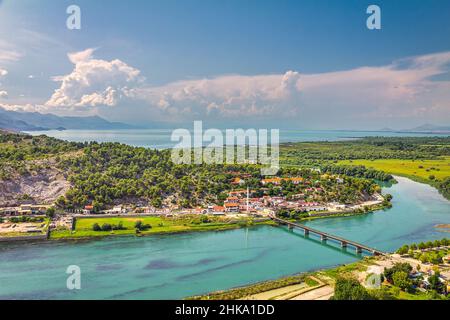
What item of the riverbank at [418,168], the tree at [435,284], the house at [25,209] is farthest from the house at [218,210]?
the riverbank at [418,168]

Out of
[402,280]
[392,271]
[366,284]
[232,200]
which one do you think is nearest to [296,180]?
[232,200]

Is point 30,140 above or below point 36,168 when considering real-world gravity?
above

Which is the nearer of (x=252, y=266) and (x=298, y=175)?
(x=252, y=266)

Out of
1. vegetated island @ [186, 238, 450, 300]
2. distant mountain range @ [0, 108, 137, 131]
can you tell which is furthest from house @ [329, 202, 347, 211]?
distant mountain range @ [0, 108, 137, 131]

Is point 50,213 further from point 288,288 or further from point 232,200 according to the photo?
point 288,288
